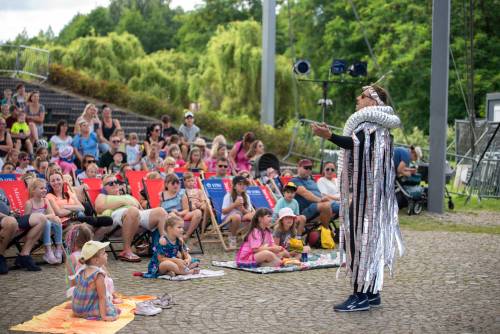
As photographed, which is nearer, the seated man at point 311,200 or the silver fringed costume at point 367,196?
the silver fringed costume at point 367,196

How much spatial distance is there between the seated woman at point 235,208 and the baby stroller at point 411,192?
498cm

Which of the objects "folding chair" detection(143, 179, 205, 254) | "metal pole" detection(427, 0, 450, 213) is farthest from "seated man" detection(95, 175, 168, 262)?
"metal pole" detection(427, 0, 450, 213)

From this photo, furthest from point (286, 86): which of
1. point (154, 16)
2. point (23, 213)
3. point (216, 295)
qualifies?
point (154, 16)

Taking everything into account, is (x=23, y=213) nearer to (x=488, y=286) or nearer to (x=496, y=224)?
(x=488, y=286)

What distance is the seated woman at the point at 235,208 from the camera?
466 inches

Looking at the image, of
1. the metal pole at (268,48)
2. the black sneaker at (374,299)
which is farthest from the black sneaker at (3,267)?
the metal pole at (268,48)

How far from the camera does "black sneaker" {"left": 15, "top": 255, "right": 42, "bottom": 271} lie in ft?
32.1

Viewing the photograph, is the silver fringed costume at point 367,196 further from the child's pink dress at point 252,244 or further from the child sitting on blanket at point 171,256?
the child's pink dress at point 252,244

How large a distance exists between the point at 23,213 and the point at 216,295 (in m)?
3.40

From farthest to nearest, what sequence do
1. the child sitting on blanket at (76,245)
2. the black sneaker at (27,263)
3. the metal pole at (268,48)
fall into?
1. the metal pole at (268,48)
2. the black sneaker at (27,263)
3. the child sitting on blanket at (76,245)

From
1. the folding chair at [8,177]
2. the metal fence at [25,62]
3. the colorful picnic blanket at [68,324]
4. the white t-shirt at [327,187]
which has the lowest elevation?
the colorful picnic blanket at [68,324]

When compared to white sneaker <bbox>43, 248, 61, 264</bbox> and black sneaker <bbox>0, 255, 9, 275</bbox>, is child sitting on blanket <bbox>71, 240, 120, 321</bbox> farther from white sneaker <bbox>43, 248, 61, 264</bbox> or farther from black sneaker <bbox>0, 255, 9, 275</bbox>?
white sneaker <bbox>43, 248, 61, 264</bbox>

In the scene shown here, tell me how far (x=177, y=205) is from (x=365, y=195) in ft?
14.2

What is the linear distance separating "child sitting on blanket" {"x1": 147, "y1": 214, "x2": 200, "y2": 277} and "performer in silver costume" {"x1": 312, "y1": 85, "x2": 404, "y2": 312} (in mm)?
2190
